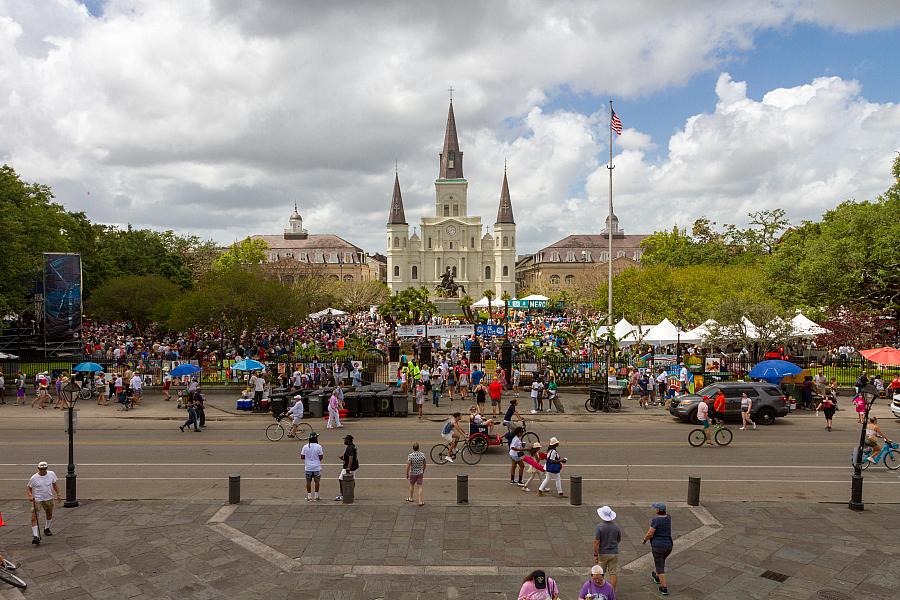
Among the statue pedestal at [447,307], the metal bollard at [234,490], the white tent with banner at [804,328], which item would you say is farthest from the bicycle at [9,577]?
the statue pedestal at [447,307]

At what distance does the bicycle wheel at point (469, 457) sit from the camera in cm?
Answer: 1600

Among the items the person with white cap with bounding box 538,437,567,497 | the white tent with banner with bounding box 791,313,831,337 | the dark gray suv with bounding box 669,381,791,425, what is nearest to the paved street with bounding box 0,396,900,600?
the person with white cap with bounding box 538,437,567,497

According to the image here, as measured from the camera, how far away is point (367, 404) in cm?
2298

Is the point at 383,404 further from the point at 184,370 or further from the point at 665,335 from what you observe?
the point at 665,335

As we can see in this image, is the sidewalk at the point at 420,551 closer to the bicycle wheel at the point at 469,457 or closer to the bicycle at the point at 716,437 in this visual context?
the bicycle wheel at the point at 469,457

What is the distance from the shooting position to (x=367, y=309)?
84.0 m

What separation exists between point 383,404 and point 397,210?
345ft

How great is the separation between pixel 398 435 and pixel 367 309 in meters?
65.1

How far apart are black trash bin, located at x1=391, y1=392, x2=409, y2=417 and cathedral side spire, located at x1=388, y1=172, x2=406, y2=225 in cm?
10356

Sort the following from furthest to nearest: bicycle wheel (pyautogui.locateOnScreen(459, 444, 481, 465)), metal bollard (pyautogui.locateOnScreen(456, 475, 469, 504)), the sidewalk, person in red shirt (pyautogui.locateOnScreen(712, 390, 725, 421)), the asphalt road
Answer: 1. person in red shirt (pyautogui.locateOnScreen(712, 390, 725, 421))
2. bicycle wheel (pyautogui.locateOnScreen(459, 444, 481, 465))
3. the asphalt road
4. metal bollard (pyautogui.locateOnScreen(456, 475, 469, 504))
5. the sidewalk

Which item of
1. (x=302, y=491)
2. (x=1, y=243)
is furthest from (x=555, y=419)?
(x=1, y=243)

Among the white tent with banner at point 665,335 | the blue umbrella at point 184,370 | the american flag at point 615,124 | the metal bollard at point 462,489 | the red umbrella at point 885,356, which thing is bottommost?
the metal bollard at point 462,489

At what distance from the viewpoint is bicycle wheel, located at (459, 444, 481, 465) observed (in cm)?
1600

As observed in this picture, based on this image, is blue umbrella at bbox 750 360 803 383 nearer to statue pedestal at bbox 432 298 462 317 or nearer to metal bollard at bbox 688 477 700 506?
metal bollard at bbox 688 477 700 506
